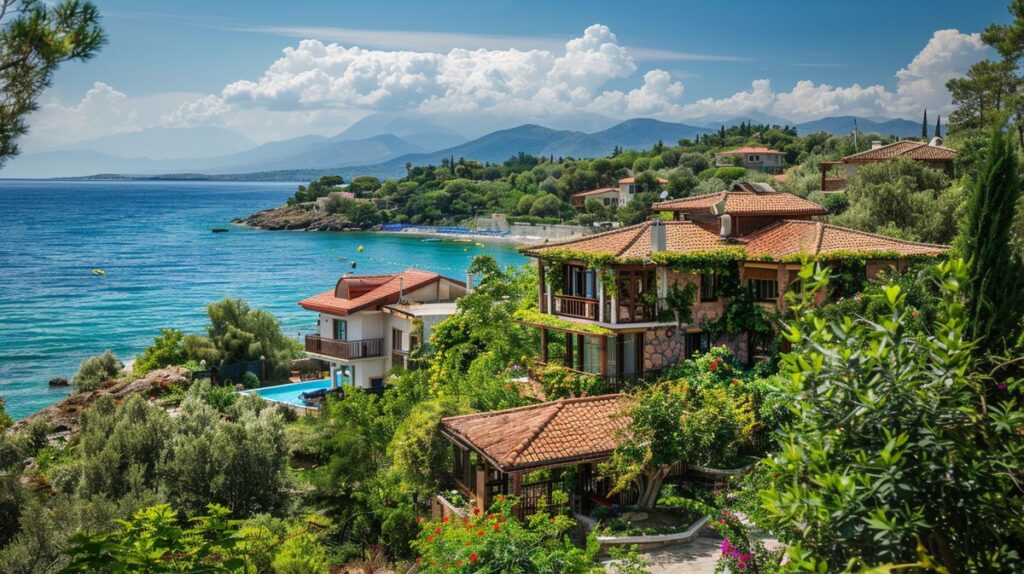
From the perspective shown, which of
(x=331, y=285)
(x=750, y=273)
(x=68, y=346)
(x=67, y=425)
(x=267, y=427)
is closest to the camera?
(x=267, y=427)

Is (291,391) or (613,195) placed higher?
(613,195)

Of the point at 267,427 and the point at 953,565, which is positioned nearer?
the point at 953,565

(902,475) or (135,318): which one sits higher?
(902,475)

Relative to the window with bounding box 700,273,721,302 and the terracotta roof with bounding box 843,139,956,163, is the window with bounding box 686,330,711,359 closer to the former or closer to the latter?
the window with bounding box 700,273,721,302

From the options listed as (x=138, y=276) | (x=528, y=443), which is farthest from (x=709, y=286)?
(x=138, y=276)

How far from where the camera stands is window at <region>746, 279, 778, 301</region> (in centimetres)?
2373

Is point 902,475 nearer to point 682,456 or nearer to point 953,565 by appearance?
point 953,565

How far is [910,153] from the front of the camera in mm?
43438

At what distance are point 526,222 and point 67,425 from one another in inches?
4205

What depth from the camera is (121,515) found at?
16359mm

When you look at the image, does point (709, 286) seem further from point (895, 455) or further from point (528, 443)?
point (895, 455)

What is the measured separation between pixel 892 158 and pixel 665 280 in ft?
74.9

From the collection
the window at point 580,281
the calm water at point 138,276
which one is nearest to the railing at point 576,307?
the window at point 580,281

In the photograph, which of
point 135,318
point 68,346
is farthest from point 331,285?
point 68,346
